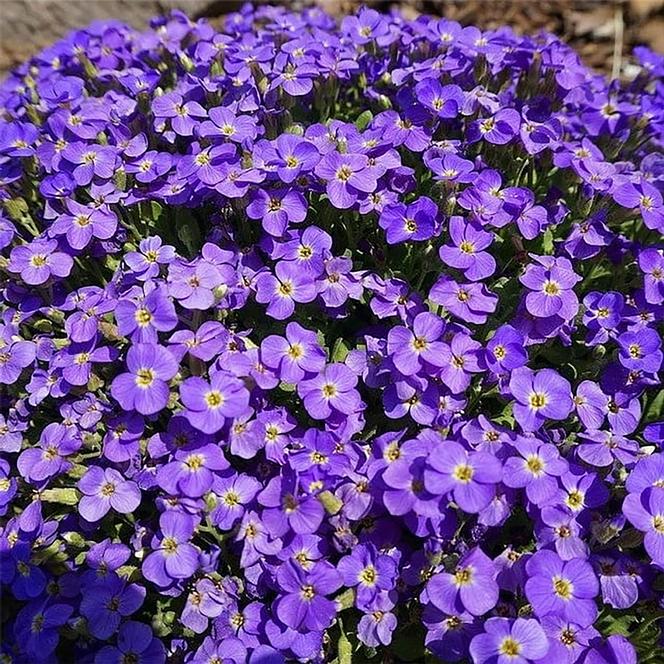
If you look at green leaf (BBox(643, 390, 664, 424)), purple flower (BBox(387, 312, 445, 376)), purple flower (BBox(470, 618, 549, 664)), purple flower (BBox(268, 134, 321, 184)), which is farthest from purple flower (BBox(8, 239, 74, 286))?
green leaf (BBox(643, 390, 664, 424))

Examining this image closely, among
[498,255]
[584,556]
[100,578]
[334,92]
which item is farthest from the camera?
[334,92]

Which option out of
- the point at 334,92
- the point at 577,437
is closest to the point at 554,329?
the point at 577,437

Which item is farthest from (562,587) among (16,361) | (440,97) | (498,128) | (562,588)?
(16,361)

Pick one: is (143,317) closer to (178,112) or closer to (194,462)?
(194,462)

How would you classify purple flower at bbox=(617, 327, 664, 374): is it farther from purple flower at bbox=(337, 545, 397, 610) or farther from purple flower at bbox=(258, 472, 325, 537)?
purple flower at bbox=(258, 472, 325, 537)

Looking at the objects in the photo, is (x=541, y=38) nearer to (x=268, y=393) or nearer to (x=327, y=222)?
(x=327, y=222)

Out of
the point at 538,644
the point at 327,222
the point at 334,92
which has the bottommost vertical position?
the point at 538,644

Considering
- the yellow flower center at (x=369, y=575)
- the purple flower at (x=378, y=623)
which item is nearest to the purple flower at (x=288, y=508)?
the yellow flower center at (x=369, y=575)
